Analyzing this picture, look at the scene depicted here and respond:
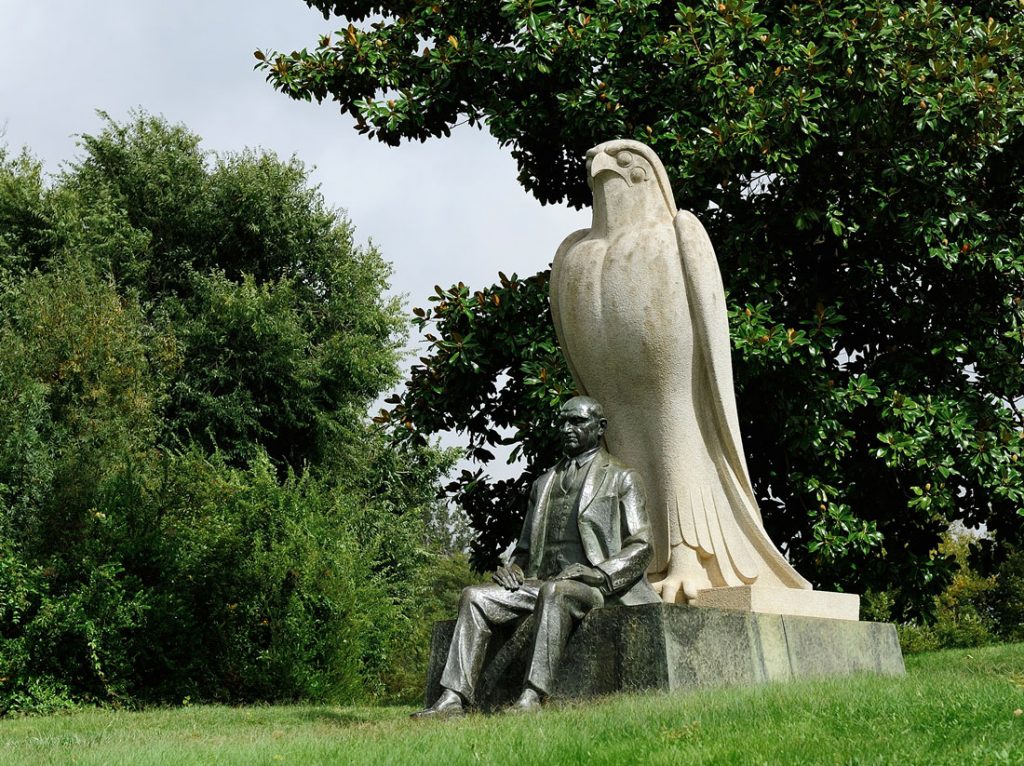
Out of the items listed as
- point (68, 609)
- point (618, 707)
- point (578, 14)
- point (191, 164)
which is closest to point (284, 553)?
point (68, 609)

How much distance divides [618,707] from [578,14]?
8.82m

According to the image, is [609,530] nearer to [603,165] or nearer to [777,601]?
[777,601]

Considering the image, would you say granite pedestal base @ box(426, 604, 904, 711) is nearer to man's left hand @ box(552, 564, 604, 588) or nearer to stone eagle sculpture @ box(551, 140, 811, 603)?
man's left hand @ box(552, 564, 604, 588)

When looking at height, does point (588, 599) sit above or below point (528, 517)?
below

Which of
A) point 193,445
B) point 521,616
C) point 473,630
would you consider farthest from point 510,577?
point 193,445

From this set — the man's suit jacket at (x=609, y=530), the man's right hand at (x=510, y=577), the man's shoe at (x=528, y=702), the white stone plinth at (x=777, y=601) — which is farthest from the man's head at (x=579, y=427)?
the man's shoe at (x=528, y=702)

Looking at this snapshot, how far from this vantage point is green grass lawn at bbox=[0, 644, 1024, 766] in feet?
16.4

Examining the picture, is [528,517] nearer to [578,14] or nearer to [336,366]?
[578,14]

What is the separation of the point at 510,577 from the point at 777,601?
75.3 inches

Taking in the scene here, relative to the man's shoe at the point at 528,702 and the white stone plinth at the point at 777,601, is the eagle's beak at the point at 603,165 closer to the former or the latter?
the white stone plinth at the point at 777,601

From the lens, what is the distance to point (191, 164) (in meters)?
27.0

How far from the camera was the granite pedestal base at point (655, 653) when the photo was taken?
22.9 feet

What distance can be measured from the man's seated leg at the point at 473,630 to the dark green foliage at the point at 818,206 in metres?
4.88

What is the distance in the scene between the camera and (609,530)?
776 cm
